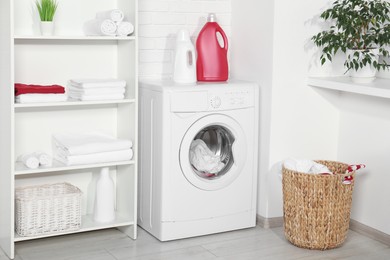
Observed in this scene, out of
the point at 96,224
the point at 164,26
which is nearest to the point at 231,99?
the point at 164,26

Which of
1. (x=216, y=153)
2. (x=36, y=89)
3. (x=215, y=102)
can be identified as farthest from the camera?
(x=216, y=153)

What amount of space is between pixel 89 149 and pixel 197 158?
63 cm

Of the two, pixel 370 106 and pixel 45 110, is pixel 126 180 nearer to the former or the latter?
pixel 45 110

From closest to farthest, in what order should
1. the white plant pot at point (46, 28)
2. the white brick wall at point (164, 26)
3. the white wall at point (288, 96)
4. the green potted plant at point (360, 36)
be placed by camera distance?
1. the white plant pot at point (46, 28)
2. the green potted plant at point (360, 36)
3. the white wall at point (288, 96)
4. the white brick wall at point (164, 26)

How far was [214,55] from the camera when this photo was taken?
12.4 ft

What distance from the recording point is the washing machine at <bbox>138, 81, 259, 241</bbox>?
138 inches

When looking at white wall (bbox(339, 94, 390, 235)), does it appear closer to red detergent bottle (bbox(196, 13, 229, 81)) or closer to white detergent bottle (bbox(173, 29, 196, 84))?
red detergent bottle (bbox(196, 13, 229, 81))

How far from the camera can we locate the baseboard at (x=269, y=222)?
387 cm

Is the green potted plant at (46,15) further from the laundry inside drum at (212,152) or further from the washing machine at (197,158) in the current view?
the laundry inside drum at (212,152)

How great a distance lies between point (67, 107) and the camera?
A: 3.66m

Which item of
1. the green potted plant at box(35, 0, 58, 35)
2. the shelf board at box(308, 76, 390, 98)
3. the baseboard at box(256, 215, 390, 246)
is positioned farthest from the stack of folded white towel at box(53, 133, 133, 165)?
the shelf board at box(308, 76, 390, 98)

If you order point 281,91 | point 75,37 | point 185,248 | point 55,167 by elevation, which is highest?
point 75,37

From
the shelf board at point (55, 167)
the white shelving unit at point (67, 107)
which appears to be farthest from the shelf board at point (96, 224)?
the shelf board at point (55, 167)

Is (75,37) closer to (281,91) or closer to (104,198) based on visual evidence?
(104,198)
